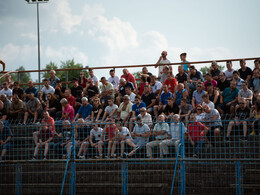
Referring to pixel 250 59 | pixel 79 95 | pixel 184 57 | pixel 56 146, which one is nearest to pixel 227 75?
pixel 250 59

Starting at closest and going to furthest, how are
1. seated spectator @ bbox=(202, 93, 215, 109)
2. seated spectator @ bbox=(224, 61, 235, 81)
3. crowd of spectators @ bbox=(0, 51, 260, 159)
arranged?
crowd of spectators @ bbox=(0, 51, 260, 159), seated spectator @ bbox=(202, 93, 215, 109), seated spectator @ bbox=(224, 61, 235, 81)

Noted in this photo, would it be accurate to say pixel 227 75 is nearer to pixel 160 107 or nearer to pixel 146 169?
pixel 160 107

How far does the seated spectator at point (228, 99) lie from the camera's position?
45.7 ft

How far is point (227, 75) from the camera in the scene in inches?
625

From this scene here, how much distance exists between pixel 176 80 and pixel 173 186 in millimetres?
Result: 6111

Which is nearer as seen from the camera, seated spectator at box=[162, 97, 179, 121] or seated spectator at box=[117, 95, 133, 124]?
seated spectator at box=[162, 97, 179, 121]

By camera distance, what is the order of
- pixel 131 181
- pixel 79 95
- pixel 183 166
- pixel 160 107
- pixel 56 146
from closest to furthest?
pixel 183 166, pixel 131 181, pixel 56 146, pixel 160 107, pixel 79 95

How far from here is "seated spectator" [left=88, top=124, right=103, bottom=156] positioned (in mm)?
11629

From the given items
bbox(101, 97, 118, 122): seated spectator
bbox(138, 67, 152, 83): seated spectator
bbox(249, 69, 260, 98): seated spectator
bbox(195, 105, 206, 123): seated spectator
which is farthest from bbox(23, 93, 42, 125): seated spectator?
bbox(249, 69, 260, 98): seated spectator

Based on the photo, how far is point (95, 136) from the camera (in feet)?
38.5

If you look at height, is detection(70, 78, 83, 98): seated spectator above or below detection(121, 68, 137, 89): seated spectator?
below

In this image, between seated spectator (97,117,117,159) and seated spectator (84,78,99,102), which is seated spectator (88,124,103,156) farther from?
seated spectator (84,78,99,102)

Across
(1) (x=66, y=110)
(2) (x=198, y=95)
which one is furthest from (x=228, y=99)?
(1) (x=66, y=110)

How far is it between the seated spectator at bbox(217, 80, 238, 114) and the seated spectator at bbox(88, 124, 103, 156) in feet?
14.2
